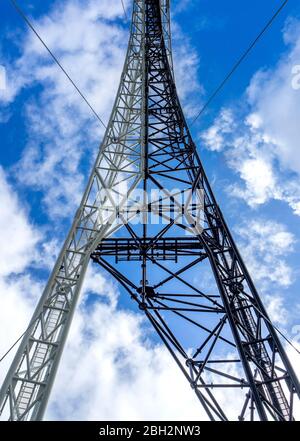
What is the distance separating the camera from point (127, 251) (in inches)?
460

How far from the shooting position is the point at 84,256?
346 inches

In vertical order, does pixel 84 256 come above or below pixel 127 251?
below

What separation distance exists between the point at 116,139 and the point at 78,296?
6.98 metres

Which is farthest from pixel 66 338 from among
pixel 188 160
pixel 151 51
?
pixel 151 51
